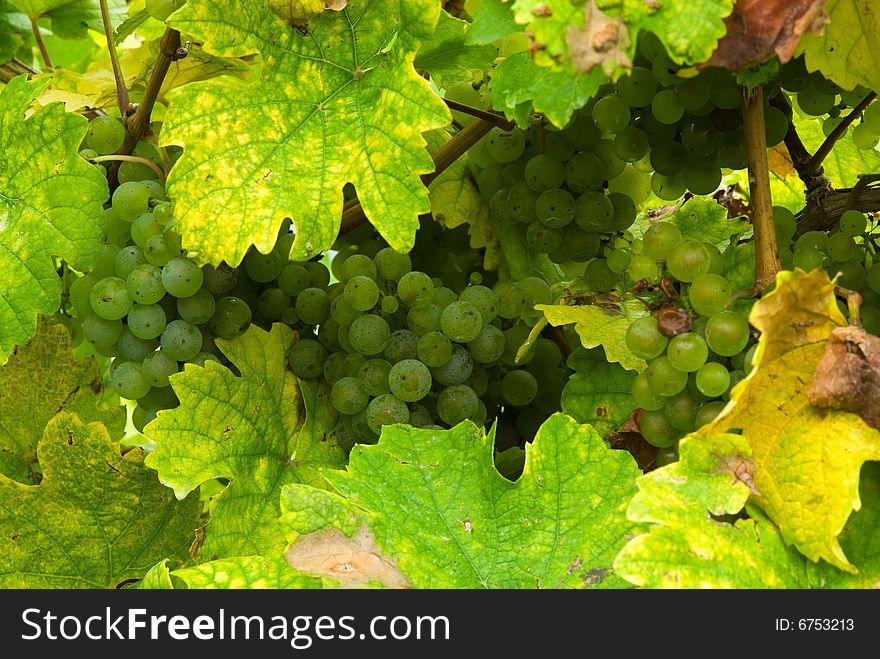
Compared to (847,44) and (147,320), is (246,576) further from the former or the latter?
(847,44)

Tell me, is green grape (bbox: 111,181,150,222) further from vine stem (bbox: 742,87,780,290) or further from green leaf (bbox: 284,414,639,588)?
vine stem (bbox: 742,87,780,290)

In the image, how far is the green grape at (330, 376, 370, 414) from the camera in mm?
938

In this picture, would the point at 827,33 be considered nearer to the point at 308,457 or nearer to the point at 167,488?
the point at 308,457

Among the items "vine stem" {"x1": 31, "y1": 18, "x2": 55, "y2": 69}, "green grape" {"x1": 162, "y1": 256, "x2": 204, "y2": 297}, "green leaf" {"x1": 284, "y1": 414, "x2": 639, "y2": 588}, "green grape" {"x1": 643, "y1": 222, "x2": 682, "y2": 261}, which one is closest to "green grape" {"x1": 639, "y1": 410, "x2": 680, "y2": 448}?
"green leaf" {"x1": 284, "y1": 414, "x2": 639, "y2": 588}

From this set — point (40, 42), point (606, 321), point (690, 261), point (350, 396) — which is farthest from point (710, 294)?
point (40, 42)

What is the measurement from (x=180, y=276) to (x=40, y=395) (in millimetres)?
283

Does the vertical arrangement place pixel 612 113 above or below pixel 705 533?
above

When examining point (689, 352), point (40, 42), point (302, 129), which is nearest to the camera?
point (689, 352)

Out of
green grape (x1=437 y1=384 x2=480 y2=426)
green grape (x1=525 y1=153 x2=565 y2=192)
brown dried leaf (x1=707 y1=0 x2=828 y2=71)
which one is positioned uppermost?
brown dried leaf (x1=707 y1=0 x2=828 y2=71)

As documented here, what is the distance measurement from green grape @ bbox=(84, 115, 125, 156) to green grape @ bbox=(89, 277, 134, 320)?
15 centimetres

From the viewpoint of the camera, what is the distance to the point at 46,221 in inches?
35.0

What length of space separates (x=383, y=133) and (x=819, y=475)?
0.45 m

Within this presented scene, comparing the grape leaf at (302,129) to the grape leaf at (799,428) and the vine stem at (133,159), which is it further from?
the grape leaf at (799,428)

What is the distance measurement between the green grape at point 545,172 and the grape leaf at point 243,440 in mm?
306
